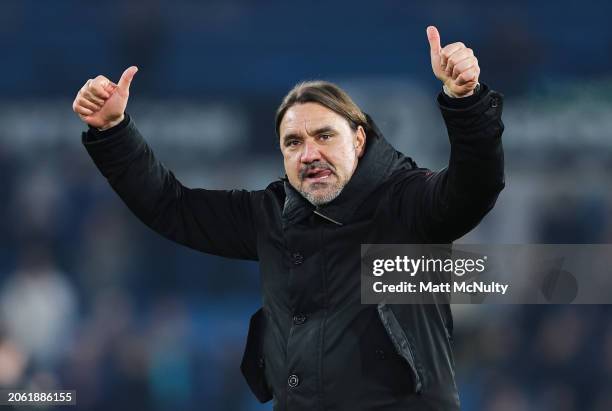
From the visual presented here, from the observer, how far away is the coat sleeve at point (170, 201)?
2586 millimetres

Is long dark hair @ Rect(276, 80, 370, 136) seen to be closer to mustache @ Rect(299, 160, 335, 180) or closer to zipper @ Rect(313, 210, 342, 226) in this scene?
mustache @ Rect(299, 160, 335, 180)

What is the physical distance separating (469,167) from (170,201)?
2.93 feet

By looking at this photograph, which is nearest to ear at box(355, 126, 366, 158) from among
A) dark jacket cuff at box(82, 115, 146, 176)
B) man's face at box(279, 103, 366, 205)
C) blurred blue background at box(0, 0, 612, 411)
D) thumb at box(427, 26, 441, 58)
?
man's face at box(279, 103, 366, 205)

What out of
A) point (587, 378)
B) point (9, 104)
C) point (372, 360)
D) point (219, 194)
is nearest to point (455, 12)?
point (587, 378)

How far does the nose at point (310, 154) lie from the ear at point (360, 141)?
133 millimetres

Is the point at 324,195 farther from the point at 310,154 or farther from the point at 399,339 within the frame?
the point at 399,339

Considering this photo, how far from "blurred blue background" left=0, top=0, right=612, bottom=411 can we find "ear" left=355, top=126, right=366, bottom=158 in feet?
9.22

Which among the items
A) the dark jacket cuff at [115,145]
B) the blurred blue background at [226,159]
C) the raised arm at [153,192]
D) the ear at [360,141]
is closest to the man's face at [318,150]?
the ear at [360,141]

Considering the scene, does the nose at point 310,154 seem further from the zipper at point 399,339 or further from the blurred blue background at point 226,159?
the blurred blue background at point 226,159

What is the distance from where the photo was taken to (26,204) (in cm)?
556

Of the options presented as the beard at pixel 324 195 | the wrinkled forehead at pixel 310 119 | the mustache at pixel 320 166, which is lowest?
the beard at pixel 324 195

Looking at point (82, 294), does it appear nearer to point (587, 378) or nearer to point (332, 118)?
point (587, 378)

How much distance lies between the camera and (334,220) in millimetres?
2375

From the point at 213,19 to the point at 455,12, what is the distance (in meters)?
1.42
